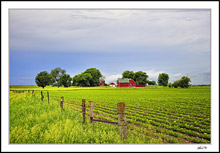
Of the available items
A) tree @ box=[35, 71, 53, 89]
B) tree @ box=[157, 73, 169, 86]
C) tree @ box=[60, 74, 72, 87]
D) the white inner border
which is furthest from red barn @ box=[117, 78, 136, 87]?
the white inner border

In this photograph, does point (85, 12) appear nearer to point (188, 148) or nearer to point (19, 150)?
point (19, 150)

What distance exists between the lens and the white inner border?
4.42m

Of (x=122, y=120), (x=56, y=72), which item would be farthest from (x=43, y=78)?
(x=122, y=120)

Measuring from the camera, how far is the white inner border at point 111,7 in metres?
4.42

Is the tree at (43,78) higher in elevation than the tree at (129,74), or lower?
lower

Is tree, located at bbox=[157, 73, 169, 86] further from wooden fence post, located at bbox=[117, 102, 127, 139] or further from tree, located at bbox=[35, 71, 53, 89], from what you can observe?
tree, located at bbox=[35, 71, 53, 89]

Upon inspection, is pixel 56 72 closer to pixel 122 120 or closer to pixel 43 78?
pixel 43 78

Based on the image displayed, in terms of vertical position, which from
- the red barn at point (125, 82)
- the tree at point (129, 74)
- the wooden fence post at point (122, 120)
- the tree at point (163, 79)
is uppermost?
the tree at point (129, 74)

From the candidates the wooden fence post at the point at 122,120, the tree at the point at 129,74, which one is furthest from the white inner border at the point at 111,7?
the tree at the point at 129,74

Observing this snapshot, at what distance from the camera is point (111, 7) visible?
16.0 feet

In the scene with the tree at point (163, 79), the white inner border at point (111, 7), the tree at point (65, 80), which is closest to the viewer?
the white inner border at point (111, 7)

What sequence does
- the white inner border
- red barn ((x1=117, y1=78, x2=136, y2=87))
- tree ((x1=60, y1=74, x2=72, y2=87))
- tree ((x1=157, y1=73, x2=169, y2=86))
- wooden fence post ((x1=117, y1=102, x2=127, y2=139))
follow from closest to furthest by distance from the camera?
the white inner border → wooden fence post ((x1=117, y1=102, x2=127, y2=139)) → tree ((x1=157, y1=73, x2=169, y2=86)) → tree ((x1=60, y1=74, x2=72, y2=87)) → red barn ((x1=117, y1=78, x2=136, y2=87))

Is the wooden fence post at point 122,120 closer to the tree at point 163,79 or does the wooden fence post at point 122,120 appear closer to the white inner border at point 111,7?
the white inner border at point 111,7

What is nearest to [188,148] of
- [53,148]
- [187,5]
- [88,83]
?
[53,148]
